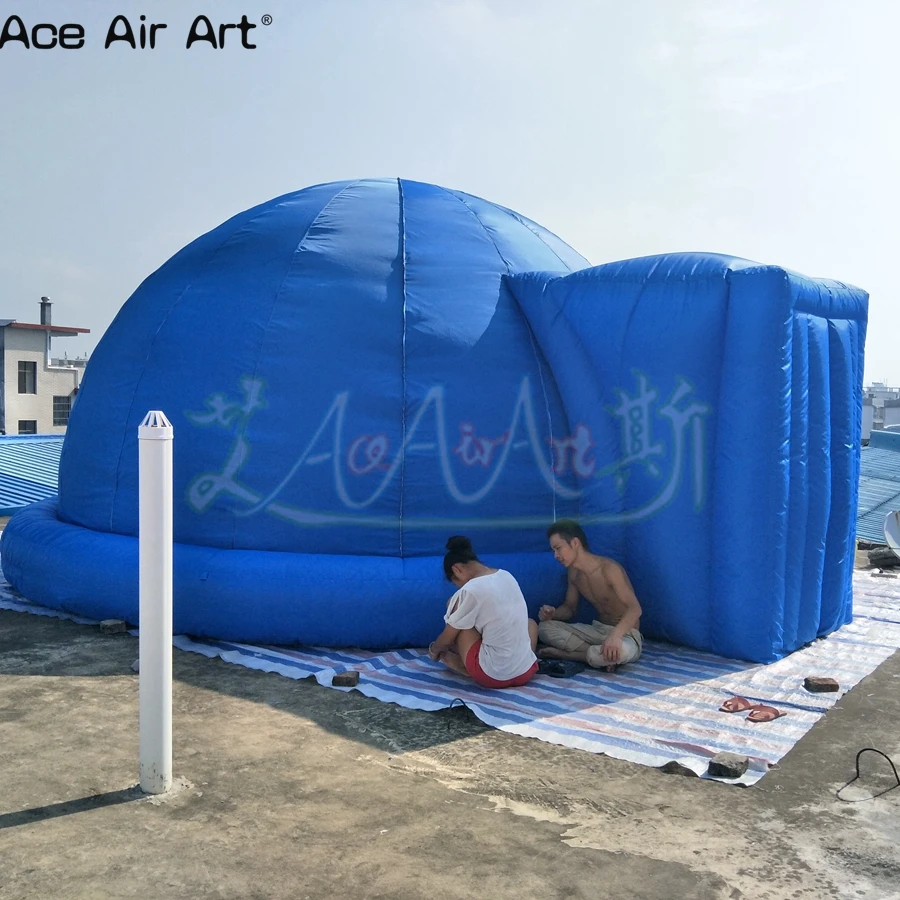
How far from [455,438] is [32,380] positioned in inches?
1205

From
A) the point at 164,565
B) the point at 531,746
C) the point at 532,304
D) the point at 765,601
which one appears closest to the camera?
the point at 164,565

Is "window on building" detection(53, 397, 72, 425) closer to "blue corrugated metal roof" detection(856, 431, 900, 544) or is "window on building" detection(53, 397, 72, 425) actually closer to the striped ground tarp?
"blue corrugated metal roof" detection(856, 431, 900, 544)

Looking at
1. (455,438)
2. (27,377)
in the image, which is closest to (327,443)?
(455,438)

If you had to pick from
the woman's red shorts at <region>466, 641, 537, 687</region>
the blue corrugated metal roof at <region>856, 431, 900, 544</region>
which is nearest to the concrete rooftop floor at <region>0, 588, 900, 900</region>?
the woman's red shorts at <region>466, 641, 537, 687</region>

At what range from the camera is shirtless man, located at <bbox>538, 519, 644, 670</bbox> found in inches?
214

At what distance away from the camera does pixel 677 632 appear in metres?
5.94

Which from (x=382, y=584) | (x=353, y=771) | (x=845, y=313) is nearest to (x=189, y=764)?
(x=353, y=771)

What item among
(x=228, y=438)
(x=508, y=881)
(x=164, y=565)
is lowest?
(x=508, y=881)

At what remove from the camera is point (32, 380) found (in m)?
33.1

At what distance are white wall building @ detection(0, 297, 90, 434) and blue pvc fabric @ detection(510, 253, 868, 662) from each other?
2991cm

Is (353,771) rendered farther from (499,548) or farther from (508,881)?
(499,548)

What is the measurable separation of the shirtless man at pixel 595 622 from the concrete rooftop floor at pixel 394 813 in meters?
1.09

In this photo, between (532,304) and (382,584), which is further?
(532,304)

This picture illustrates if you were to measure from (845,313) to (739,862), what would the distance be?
4094mm
